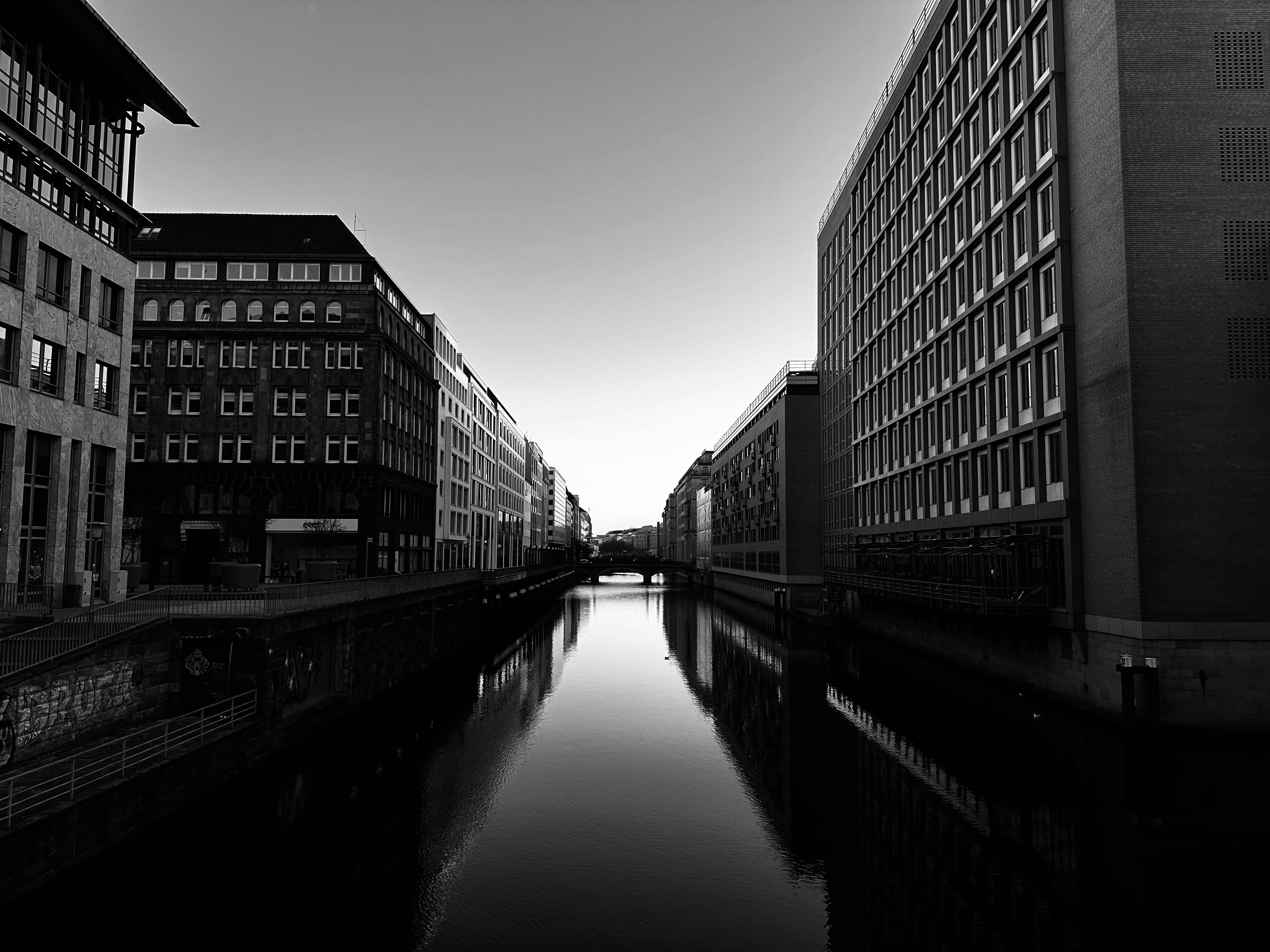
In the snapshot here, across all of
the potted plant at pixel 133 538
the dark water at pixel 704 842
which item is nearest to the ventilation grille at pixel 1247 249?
the dark water at pixel 704 842

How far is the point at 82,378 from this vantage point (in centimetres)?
3183

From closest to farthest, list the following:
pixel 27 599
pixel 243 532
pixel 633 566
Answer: pixel 27 599
pixel 243 532
pixel 633 566

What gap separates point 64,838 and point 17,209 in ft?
74.4

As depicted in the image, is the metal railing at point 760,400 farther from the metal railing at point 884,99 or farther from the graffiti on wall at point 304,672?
the graffiti on wall at point 304,672

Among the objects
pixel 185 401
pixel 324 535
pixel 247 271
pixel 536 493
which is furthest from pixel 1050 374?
pixel 536 493

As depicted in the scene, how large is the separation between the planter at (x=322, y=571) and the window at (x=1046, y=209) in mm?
38771

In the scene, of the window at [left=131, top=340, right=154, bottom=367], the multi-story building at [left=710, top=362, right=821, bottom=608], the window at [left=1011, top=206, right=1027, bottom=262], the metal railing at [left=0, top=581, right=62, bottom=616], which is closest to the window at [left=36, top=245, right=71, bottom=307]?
the metal railing at [left=0, top=581, right=62, bottom=616]

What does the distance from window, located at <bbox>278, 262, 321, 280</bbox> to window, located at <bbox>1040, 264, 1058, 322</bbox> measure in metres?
49.8

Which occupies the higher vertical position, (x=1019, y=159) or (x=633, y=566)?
(x=1019, y=159)

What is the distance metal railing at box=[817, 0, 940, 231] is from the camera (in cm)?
5128

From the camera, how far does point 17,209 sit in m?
27.9

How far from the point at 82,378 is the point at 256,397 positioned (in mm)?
29107

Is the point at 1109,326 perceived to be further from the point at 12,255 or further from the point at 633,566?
the point at 633,566

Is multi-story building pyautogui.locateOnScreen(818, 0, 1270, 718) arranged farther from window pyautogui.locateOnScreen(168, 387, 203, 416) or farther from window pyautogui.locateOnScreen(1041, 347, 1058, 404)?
window pyautogui.locateOnScreen(168, 387, 203, 416)
